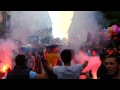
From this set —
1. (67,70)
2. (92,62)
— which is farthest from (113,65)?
(92,62)

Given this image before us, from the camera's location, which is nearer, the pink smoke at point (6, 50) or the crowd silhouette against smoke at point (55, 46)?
the crowd silhouette against smoke at point (55, 46)

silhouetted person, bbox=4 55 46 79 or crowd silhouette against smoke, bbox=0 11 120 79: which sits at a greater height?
crowd silhouette against smoke, bbox=0 11 120 79

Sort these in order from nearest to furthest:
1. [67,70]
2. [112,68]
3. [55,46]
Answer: [112,68], [67,70], [55,46]

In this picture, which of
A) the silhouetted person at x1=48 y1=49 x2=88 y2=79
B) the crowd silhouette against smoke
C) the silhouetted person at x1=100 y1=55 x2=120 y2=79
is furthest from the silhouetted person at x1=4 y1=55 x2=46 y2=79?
the crowd silhouette against smoke

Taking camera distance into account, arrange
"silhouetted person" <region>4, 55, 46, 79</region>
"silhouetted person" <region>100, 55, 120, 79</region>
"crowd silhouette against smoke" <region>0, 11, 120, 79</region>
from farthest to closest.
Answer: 1. "crowd silhouette against smoke" <region>0, 11, 120, 79</region>
2. "silhouetted person" <region>4, 55, 46, 79</region>
3. "silhouetted person" <region>100, 55, 120, 79</region>

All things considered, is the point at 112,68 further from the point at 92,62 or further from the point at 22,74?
the point at 92,62

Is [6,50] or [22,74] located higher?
[6,50]

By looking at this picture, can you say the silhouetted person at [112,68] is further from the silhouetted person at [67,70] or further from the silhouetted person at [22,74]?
the silhouetted person at [22,74]

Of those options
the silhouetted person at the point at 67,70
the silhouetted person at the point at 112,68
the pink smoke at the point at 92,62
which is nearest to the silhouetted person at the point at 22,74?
the silhouetted person at the point at 67,70

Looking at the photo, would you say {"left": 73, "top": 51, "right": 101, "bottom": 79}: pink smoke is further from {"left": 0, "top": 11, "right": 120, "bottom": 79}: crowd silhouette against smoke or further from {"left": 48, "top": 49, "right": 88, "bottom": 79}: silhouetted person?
{"left": 48, "top": 49, "right": 88, "bottom": 79}: silhouetted person

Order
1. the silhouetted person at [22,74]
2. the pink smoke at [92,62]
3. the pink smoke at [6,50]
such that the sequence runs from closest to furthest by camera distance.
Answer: the silhouetted person at [22,74] < the pink smoke at [92,62] < the pink smoke at [6,50]
